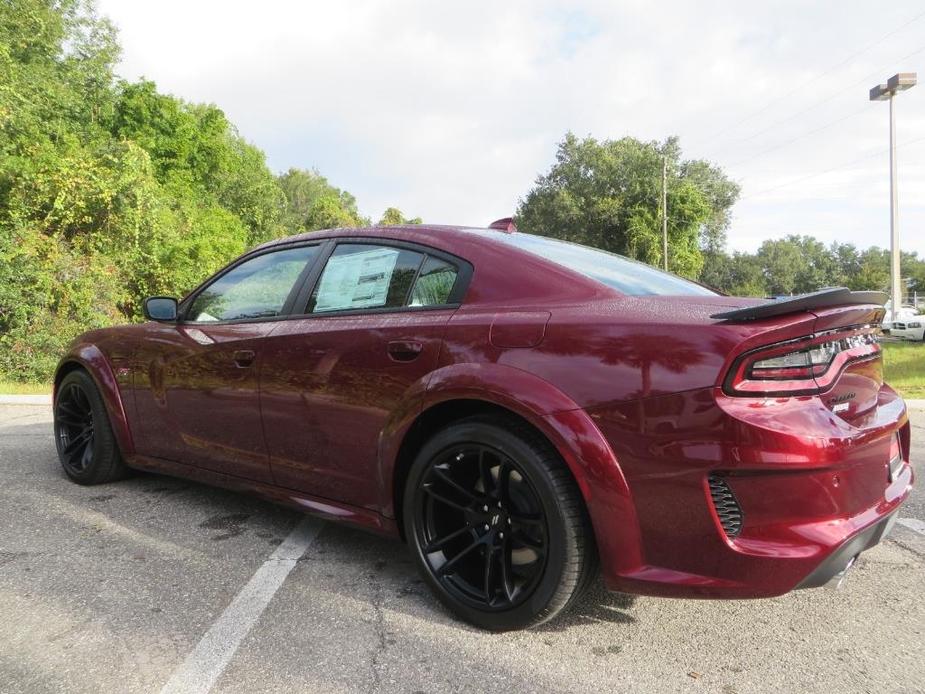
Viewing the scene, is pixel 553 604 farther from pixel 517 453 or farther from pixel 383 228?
pixel 383 228

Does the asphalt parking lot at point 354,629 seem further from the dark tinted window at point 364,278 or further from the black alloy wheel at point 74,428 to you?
the dark tinted window at point 364,278

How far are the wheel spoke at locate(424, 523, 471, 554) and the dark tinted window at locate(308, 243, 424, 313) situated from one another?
921 millimetres

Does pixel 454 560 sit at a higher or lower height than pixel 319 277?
lower

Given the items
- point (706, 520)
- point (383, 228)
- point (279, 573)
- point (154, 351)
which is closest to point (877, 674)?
point (706, 520)

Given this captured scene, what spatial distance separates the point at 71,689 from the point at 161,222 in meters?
19.9

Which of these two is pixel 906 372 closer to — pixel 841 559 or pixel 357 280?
pixel 841 559

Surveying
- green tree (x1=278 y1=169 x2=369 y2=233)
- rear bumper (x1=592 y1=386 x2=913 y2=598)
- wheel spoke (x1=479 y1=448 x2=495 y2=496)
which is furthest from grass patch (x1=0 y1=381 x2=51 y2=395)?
green tree (x1=278 y1=169 x2=369 y2=233)

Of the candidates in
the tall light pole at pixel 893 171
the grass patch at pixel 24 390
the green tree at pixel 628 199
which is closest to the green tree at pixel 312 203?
the green tree at pixel 628 199

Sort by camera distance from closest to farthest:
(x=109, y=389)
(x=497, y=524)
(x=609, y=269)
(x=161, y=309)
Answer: (x=497, y=524) → (x=609, y=269) → (x=161, y=309) → (x=109, y=389)

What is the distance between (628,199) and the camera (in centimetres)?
4984

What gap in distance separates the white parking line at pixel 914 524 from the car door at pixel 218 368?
3.26 meters

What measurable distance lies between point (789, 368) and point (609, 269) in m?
0.99

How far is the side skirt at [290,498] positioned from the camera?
268cm

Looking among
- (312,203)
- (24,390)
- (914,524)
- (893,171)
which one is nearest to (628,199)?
(893,171)
